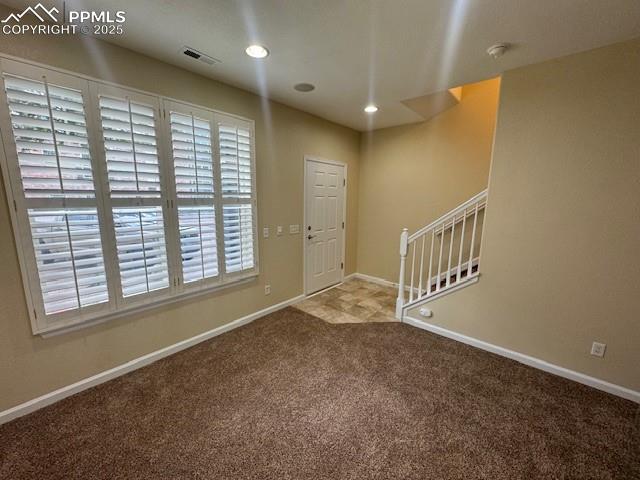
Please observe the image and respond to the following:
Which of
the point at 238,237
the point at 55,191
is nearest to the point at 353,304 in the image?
the point at 238,237

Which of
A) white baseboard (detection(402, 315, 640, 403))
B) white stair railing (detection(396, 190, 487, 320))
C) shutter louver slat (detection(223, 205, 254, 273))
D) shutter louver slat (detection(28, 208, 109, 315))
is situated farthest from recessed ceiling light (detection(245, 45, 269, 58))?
white baseboard (detection(402, 315, 640, 403))

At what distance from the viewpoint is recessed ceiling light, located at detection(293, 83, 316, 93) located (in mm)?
2640

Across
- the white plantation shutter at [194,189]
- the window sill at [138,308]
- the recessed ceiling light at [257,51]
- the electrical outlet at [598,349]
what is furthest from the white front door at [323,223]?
the electrical outlet at [598,349]

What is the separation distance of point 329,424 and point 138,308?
1.84 m

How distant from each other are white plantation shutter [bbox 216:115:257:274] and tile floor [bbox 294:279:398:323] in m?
1.16

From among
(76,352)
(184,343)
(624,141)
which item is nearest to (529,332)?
(624,141)

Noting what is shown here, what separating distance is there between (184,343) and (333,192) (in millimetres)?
2858

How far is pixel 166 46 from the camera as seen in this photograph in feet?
6.54

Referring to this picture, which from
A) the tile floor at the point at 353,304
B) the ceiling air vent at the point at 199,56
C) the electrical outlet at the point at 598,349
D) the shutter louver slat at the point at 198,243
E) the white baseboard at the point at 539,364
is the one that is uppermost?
the ceiling air vent at the point at 199,56

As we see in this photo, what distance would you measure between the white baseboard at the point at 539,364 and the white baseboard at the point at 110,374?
2.21m

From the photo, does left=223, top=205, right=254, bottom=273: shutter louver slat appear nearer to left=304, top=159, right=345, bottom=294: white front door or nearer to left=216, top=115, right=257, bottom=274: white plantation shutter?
left=216, top=115, right=257, bottom=274: white plantation shutter

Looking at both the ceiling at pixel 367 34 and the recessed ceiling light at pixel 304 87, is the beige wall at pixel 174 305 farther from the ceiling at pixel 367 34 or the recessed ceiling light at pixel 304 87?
the recessed ceiling light at pixel 304 87

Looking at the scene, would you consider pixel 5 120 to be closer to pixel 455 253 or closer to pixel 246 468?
pixel 246 468

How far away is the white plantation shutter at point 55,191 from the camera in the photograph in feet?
5.41
